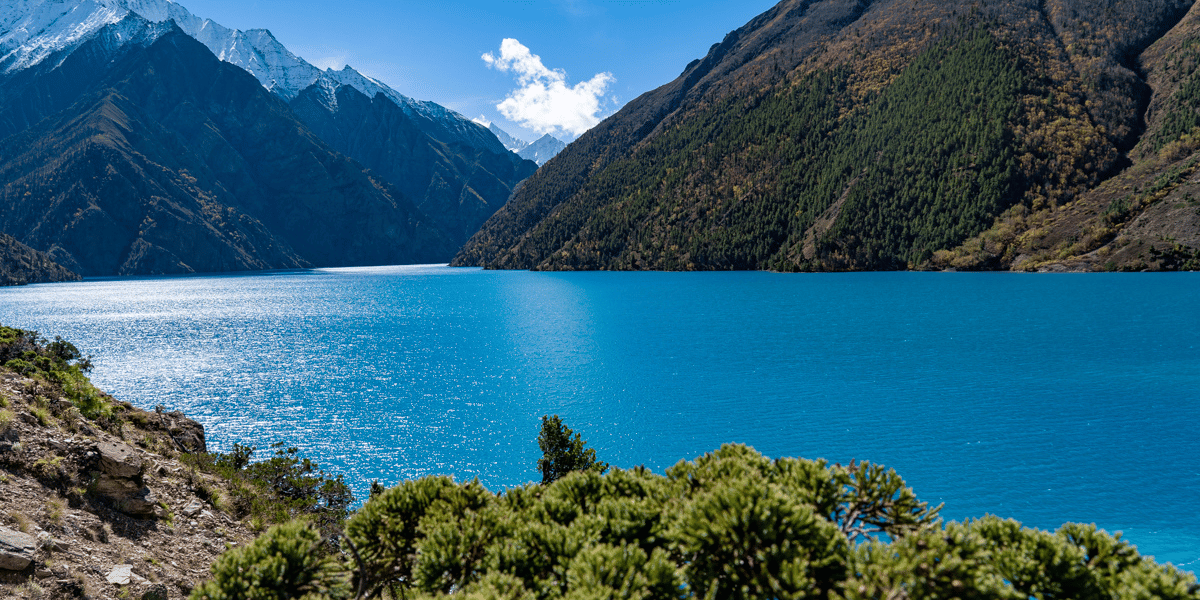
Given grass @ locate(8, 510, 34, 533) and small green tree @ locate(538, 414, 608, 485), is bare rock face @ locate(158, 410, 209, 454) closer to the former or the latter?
grass @ locate(8, 510, 34, 533)

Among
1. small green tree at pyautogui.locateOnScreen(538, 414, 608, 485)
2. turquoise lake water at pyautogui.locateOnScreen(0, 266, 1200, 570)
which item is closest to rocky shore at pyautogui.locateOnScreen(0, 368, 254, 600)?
small green tree at pyautogui.locateOnScreen(538, 414, 608, 485)

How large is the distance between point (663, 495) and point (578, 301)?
4660 inches

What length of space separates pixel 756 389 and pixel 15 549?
147ft

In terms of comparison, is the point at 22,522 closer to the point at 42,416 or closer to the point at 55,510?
the point at 55,510

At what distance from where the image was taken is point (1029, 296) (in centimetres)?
10375

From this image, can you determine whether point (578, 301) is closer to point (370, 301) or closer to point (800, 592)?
point (370, 301)

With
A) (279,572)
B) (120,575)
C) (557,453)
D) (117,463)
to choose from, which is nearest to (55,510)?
(117,463)

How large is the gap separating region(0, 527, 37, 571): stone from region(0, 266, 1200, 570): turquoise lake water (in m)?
20.5

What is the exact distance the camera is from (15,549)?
12.3m

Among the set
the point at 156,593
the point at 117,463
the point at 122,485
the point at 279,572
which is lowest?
the point at 156,593

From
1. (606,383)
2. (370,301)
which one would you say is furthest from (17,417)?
(370,301)

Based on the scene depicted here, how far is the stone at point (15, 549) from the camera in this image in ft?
39.2

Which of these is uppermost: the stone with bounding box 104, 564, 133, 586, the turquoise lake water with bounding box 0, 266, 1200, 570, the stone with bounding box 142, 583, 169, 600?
the turquoise lake water with bounding box 0, 266, 1200, 570

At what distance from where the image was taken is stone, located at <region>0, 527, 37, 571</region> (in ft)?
39.2
